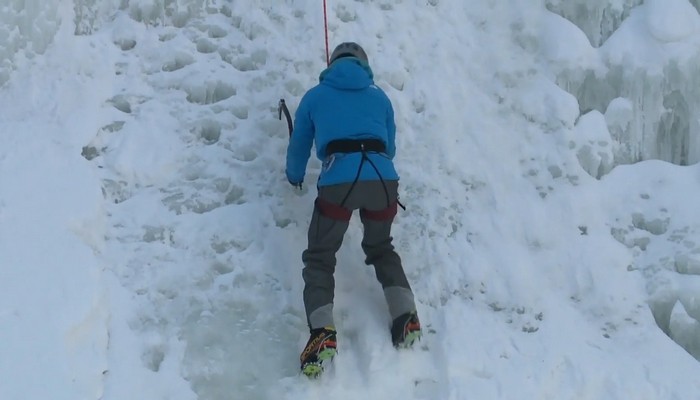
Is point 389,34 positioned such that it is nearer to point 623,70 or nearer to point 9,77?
point 623,70

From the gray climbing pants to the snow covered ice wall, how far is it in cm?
187

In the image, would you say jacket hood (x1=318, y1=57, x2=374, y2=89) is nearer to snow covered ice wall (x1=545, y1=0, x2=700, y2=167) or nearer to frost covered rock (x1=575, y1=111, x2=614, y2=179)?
frost covered rock (x1=575, y1=111, x2=614, y2=179)

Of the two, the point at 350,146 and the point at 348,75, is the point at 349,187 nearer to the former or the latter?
the point at 350,146

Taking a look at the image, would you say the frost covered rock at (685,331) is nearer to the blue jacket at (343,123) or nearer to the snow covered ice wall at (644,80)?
the snow covered ice wall at (644,80)

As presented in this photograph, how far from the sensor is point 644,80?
580 centimetres

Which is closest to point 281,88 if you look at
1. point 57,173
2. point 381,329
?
point 57,173

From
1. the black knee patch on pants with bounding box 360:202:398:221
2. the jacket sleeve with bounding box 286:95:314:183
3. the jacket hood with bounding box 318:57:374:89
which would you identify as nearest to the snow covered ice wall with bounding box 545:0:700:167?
the black knee patch on pants with bounding box 360:202:398:221

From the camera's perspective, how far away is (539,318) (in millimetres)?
4754

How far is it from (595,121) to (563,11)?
1106 mm

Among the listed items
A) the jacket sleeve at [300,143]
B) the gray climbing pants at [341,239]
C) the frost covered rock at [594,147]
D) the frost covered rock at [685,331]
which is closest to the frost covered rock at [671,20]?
the frost covered rock at [594,147]

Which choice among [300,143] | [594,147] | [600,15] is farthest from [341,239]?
[600,15]

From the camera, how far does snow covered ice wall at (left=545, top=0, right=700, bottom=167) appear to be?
571 centimetres

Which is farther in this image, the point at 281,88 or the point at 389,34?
the point at 389,34

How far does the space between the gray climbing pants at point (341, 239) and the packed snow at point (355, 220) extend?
246 mm
